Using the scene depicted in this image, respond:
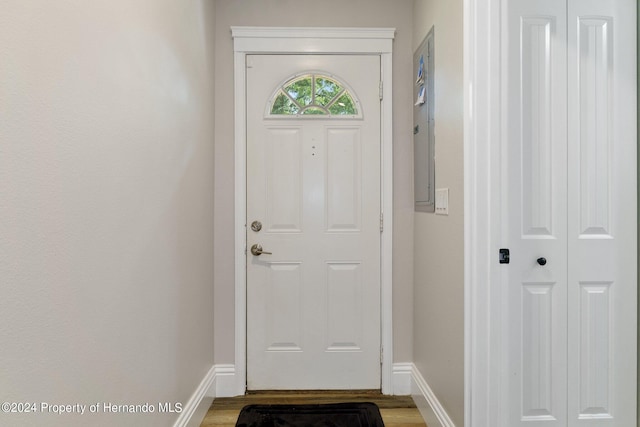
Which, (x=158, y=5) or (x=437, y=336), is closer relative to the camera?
(x=158, y=5)

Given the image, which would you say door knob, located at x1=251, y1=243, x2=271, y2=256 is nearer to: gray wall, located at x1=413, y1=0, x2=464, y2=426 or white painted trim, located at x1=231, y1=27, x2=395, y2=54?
gray wall, located at x1=413, y1=0, x2=464, y2=426

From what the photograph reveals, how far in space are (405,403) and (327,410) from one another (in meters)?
0.48

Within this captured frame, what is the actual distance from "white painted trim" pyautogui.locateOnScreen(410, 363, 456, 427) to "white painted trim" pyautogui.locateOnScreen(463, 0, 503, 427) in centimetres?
32

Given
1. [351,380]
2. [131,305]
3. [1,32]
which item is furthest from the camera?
[351,380]

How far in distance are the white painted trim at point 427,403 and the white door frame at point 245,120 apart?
0.51ft

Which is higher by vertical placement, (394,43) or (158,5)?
(394,43)

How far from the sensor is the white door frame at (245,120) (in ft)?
7.72

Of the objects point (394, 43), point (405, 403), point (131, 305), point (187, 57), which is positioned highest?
point (394, 43)

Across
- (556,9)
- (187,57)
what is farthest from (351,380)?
(556,9)

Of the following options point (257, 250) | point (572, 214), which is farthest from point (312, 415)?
point (572, 214)

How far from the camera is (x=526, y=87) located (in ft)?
5.28

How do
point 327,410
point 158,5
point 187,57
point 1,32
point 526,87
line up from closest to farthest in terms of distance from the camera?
1. point 1,32
2. point 158,5
3. point 526,87
4. point 187,57
5. point 327,410

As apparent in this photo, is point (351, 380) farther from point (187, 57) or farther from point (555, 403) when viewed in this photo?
point (187, 57)

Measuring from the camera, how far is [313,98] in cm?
238
